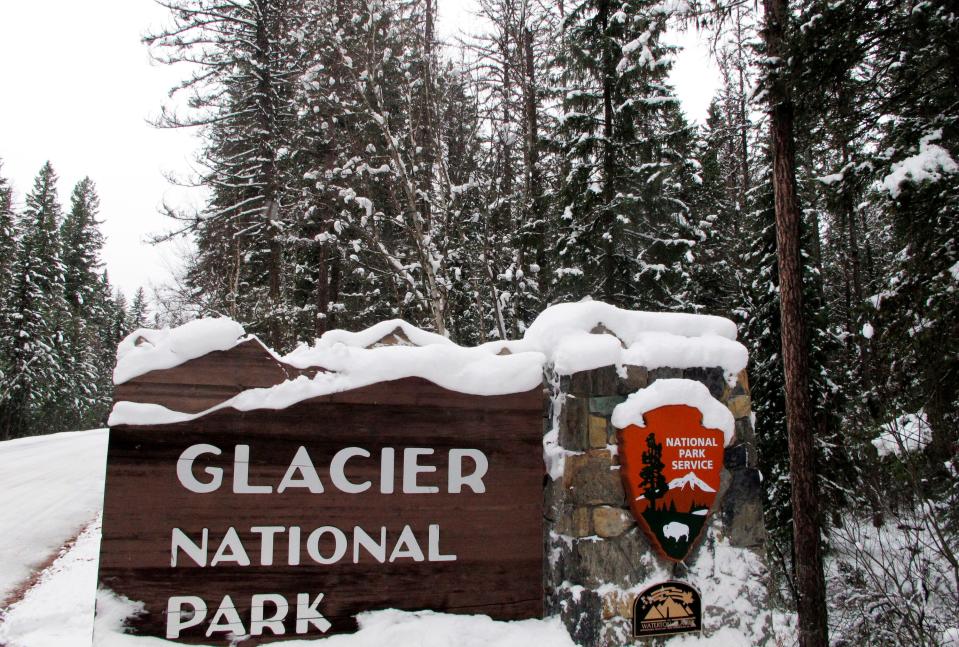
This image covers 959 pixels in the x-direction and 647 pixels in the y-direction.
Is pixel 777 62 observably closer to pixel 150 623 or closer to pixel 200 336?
pixel 200 336

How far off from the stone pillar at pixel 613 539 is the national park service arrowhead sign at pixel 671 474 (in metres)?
0.07

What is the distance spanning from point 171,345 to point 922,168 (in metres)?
6.65

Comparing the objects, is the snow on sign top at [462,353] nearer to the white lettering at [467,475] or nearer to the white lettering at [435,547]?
the white lettering at [467,475]

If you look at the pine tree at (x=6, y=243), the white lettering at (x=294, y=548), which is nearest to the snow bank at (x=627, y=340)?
the white lettering at (x=294, y=548)

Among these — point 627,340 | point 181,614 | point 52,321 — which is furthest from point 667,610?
point 52,321

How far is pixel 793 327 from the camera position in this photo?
24.8 feet

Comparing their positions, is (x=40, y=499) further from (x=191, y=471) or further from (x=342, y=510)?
(x=342, y=510)

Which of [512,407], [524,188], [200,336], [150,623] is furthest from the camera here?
[524,188]

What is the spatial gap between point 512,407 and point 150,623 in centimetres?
198

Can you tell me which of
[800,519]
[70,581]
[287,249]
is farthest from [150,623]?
→ [287,249]

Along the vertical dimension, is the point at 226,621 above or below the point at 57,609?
above

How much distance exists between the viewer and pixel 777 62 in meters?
7.32

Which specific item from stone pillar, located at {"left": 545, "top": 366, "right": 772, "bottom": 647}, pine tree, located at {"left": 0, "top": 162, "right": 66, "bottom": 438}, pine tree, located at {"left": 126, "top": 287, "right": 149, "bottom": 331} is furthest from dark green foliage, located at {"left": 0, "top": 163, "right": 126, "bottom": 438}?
stone pillar, located at {"left": 545, "top": 366, "right": 772, "bottom": 647}

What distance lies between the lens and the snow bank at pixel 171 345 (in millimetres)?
2920
